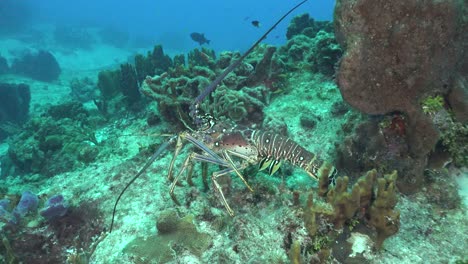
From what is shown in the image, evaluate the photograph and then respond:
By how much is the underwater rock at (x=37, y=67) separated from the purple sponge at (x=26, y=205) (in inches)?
808

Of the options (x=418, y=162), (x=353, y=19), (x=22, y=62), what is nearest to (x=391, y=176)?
(x=418, y=162)

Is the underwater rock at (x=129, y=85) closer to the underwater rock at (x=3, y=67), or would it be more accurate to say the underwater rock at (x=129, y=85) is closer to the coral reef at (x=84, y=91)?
the coral reef at (x=84, y=91)

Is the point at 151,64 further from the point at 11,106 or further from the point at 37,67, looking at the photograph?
the point at 37,67

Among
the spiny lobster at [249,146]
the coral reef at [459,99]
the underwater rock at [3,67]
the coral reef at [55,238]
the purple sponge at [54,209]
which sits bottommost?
the underwater rock at [3,67]

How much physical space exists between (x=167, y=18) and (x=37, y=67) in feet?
187

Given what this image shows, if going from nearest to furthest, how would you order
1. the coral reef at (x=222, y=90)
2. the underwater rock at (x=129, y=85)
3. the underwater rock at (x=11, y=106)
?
the coral reef at (x=222, y=90) < the underwater rock at (x=129, y=85) < the underwater rock at (x=11, y=106)

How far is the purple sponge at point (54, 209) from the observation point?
509 centimetres

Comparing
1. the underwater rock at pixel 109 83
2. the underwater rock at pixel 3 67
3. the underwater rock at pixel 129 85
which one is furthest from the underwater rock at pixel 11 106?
the underwater rock at pixel 3 67

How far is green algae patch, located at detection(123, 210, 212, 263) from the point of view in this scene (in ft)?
13.7

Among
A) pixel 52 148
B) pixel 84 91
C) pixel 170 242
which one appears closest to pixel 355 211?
pixel 170 242

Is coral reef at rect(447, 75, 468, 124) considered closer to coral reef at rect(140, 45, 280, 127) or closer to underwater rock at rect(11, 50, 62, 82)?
coral reef at rect(140, 45, 280, 127)

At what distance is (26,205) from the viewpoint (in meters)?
5.37

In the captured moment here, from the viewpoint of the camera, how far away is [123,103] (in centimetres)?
1088

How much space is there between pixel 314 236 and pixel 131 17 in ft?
244
